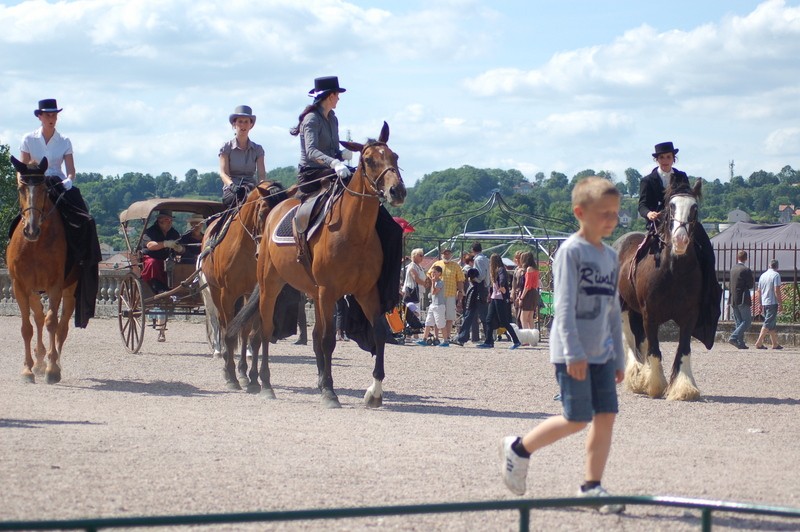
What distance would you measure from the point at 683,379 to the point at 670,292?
1059 millimetres

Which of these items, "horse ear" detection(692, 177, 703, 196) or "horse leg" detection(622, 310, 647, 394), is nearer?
"horse ear" detection(692, 177, 703, 196)

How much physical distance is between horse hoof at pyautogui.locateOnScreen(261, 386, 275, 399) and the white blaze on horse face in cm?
468

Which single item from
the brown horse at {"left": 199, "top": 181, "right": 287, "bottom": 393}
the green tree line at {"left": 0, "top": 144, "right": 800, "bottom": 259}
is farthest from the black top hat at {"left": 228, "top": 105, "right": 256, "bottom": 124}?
the green tree line at {"left": 0, "top": 144, "right": 800, "bottom": 259}

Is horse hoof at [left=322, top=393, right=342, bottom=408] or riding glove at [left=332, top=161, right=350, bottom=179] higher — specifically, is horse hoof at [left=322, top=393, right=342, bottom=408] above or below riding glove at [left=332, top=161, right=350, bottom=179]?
below

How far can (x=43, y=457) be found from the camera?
8.55 m

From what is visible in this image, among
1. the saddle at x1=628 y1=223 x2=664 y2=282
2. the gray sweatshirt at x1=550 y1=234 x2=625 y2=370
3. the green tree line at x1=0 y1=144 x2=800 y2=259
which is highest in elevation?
the green tree line at x1=0 y1=144 x2=800 y2=259

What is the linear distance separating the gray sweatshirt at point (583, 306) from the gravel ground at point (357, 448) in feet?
3.00

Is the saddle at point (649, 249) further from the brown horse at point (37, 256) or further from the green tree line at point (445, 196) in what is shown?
the green tree line at point (445, 196)

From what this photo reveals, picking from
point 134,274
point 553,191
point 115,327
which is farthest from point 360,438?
point 553,191

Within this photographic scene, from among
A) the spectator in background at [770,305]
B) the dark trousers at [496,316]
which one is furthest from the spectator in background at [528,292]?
the spectator in background at [770,305]

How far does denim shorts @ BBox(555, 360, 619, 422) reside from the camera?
700 cm

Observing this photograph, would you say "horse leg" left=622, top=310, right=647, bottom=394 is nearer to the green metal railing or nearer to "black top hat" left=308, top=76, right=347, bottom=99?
"black top hat" left=308, top=76, right=347, bottom=99

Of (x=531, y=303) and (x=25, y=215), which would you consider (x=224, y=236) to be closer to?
(x=25, y=215)

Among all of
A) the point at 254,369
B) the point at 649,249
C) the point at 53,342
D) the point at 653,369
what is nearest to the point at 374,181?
the point at 254,369
